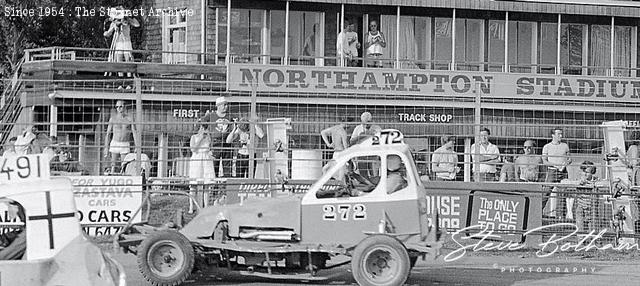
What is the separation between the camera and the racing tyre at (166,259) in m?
12.8

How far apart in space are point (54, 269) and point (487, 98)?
20.4m

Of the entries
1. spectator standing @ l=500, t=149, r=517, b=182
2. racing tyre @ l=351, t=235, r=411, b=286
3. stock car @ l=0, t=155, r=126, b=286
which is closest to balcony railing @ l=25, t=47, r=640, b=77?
spectator standing @ l=500, t=149, r=517, b=182

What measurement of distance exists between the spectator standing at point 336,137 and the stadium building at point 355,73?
436 millimetres

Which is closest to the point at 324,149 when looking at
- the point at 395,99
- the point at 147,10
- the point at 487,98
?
the point at 395,99

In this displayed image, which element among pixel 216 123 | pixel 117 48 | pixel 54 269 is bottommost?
pixel 54 269

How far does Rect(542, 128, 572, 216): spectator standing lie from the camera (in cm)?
1802

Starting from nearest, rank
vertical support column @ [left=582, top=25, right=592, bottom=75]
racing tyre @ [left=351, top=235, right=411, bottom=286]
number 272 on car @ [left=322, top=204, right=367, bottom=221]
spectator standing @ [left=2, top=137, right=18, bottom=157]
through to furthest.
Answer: racing tyre @ [left=351, top=235, right=411, bottom=286] < number 272 on car @ [left=322, top=204, right=367, bottom=221] < spectator standing @ [left=2, top=137, right=18, bottom=157] < vertical support column @ [left=582, top=25, right=592, bottom=75]

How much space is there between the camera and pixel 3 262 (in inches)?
320

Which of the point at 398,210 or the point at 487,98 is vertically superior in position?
the point at 487,98

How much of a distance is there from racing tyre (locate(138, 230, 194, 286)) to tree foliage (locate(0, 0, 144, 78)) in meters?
22.1

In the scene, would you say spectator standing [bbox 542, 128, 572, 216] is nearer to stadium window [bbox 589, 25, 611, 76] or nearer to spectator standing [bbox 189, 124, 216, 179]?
spectator standing [bbox 189, 124, 216, 179]

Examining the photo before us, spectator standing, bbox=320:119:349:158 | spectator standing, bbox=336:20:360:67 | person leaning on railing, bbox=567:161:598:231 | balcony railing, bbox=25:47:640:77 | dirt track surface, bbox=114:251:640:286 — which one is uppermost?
spectator standing, bbox=336:20:360:67

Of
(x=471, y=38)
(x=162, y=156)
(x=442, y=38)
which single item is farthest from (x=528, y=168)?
(x=471, y=38)

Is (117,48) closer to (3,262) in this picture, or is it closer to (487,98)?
(487,98)
